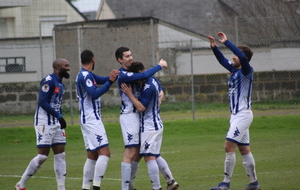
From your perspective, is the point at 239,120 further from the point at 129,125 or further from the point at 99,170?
the point at 99,170

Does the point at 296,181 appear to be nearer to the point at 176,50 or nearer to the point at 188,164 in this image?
the point at 188,164

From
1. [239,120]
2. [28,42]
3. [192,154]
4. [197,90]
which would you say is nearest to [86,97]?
[239,120]

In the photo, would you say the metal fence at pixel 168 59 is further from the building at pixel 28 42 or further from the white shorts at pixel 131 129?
the white shorts at pixel 131 129

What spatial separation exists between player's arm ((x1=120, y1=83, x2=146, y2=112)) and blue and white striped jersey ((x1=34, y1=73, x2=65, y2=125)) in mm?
1377

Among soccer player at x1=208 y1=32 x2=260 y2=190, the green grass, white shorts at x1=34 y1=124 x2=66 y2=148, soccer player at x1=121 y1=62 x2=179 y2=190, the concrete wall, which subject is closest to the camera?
soccer player at x1=121 y1=62 x2=179 y2=190

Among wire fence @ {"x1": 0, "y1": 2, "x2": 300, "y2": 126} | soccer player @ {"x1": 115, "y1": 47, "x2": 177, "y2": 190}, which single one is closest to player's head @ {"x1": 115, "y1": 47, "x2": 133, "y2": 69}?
soccer player @ {"x1": 115, "y1": 47, "x2": 177, "y2": 190}

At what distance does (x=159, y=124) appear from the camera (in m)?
9.13

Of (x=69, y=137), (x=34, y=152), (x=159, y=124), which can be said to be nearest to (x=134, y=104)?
(x=159, y=124)

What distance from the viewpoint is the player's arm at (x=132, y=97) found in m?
8.88

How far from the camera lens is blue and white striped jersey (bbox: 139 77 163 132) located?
29.4 feet

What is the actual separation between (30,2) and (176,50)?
7937mm

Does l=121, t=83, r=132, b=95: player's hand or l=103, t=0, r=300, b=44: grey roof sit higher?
l=103, t=0, r=300, b=44: grey roof

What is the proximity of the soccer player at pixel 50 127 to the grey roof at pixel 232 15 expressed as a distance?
39.6 feet

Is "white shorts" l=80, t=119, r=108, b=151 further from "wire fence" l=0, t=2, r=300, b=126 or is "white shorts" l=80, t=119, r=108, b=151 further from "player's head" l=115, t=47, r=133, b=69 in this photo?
"wire fence" l=0, t=2, r=300, b=126
